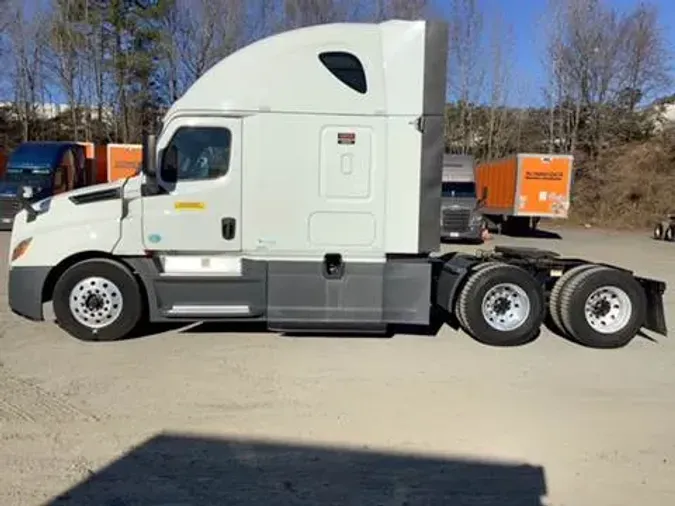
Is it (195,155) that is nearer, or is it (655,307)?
(195,155)

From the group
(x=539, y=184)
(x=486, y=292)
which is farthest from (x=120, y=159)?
(x=486, y=292)

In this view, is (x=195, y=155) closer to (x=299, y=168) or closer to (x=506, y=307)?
(x=299, y=168)

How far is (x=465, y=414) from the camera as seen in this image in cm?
580

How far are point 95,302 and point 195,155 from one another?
2039 mm

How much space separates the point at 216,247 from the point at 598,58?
1549 inches

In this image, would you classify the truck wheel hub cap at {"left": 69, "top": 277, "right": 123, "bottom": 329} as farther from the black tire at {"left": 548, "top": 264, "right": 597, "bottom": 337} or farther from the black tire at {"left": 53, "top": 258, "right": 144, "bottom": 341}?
the black tire at {"left": 548, "top": 264, "right": 597, "bottom": 337}

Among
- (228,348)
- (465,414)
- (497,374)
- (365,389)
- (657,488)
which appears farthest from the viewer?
(228,348)

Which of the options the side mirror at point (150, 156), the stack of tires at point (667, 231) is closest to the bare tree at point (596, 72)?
the stack of tires at point (667, 231)

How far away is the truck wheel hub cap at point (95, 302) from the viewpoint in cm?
796

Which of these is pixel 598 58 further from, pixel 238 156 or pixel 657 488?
pixel 657 488

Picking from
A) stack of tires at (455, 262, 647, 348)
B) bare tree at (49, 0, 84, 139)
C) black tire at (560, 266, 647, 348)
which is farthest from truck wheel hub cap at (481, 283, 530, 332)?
bare tree at (49, 0, 84, 139)

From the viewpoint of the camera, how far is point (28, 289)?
795 cm

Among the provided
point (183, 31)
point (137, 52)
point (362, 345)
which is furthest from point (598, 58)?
point (362, 345)

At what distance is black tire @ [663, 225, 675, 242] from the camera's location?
2805 centimetres
